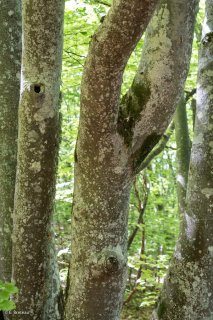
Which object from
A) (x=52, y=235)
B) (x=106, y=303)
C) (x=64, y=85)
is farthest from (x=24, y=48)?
(x=64, y=85)

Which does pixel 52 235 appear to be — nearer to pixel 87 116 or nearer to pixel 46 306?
pixel 46 306

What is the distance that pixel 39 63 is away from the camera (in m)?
1.90

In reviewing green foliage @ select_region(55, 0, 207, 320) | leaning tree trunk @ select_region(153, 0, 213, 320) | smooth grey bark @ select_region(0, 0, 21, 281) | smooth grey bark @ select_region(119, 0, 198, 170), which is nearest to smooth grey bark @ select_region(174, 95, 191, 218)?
green foliage @ select_region(55, 0, 207, 320)

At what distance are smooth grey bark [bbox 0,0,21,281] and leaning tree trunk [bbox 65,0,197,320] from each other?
1.76 feet

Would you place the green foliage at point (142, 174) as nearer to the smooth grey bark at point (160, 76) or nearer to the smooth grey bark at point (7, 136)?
the smooth grey bark at point (7, 136)

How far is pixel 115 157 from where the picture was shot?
5.98ft

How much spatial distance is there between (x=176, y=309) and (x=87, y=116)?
A: 50.6 inches

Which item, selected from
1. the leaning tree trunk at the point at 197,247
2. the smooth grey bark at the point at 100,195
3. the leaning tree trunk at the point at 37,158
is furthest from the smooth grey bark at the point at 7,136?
the leaning tree trunk at the point at 197,247

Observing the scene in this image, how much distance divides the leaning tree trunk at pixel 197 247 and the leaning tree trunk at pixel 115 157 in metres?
0.37

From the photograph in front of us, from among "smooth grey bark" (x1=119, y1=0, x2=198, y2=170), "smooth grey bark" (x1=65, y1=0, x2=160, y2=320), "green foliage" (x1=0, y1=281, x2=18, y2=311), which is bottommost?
"green foliage" (x1=0, y1=281, x2=18, y2=311)

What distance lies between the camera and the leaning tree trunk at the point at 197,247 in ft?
7.06

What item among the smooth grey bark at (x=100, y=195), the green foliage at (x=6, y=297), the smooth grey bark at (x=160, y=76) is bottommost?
the green foliage at (x=6, y=297)

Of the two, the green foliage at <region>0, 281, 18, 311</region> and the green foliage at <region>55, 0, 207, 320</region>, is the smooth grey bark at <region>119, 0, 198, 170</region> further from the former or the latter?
the green foliage at <region>55, 0, 207, 320</region>

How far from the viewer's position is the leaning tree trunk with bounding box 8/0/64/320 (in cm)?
187
